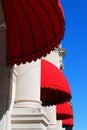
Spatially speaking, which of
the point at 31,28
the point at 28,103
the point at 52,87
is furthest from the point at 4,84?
the point at 52,87

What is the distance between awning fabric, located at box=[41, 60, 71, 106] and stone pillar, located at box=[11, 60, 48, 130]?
2088 mm

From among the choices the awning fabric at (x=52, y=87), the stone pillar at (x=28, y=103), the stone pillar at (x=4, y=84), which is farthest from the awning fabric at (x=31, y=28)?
the awning fabric at (x=52, y=87)

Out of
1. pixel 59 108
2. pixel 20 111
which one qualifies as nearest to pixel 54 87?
pixel 20 111

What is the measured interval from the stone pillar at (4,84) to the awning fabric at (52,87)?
311cm

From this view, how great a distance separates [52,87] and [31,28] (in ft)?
13.0

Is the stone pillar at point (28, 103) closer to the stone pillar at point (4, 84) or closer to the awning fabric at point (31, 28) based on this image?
the stone pillar at point (4, 84)

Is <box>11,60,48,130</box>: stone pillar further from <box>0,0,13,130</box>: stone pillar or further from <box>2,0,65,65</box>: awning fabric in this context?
<box>2,0,65,65</box>: awning fabric

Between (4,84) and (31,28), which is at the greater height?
(31,28)

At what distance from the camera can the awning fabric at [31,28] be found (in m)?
7.23

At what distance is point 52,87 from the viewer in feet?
37.2

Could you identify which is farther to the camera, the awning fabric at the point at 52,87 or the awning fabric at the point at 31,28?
the awning fabric at the point at 52,87

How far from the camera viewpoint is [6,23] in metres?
8.11

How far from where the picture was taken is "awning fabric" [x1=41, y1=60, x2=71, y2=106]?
11.4m

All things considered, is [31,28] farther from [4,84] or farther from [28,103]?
[28,103]
